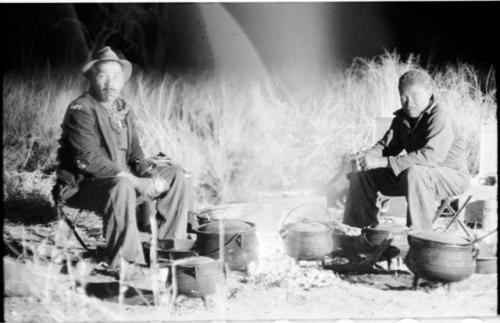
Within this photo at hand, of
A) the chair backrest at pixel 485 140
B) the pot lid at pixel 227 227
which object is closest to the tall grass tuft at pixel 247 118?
the chair backrest at pixel 485 140

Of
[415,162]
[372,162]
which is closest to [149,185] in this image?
[372,162]

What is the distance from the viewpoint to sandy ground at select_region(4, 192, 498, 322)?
3746mm

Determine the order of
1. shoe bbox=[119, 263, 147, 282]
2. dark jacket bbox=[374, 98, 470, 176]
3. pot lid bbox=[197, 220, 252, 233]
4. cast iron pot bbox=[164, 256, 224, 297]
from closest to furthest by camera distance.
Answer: cast iron pot bbox=[164, 256, 224, 297]
shoe bbox=[119, 263, 147, 282]
pot lid bbox=[197, 220, 252, 233]
dark jacket bbox=[374, 98, 470, 176]

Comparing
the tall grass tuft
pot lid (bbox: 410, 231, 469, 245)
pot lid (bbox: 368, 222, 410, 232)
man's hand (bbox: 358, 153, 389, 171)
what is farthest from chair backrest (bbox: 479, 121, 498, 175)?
pot lid (bbox: 410, 231, 469, 245)

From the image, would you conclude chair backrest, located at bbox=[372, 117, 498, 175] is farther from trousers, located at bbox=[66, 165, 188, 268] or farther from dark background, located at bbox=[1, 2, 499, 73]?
trousers, located at bbox=[66, 165, 188, 268]

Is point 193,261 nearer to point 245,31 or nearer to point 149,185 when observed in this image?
point 149,185

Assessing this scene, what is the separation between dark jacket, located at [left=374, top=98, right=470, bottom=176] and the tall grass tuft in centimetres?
52

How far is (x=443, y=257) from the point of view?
3.60 metres

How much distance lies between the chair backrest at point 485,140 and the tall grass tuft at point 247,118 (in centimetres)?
12

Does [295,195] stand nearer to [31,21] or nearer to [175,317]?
[175,317]

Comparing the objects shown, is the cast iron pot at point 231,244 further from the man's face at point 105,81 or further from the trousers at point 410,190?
the man's face at point 105,81

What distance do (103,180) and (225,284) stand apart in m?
1.53

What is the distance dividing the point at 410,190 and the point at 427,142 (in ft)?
1.93

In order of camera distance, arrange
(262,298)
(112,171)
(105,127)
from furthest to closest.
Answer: (105,127) < (112,171) < (262,298)
